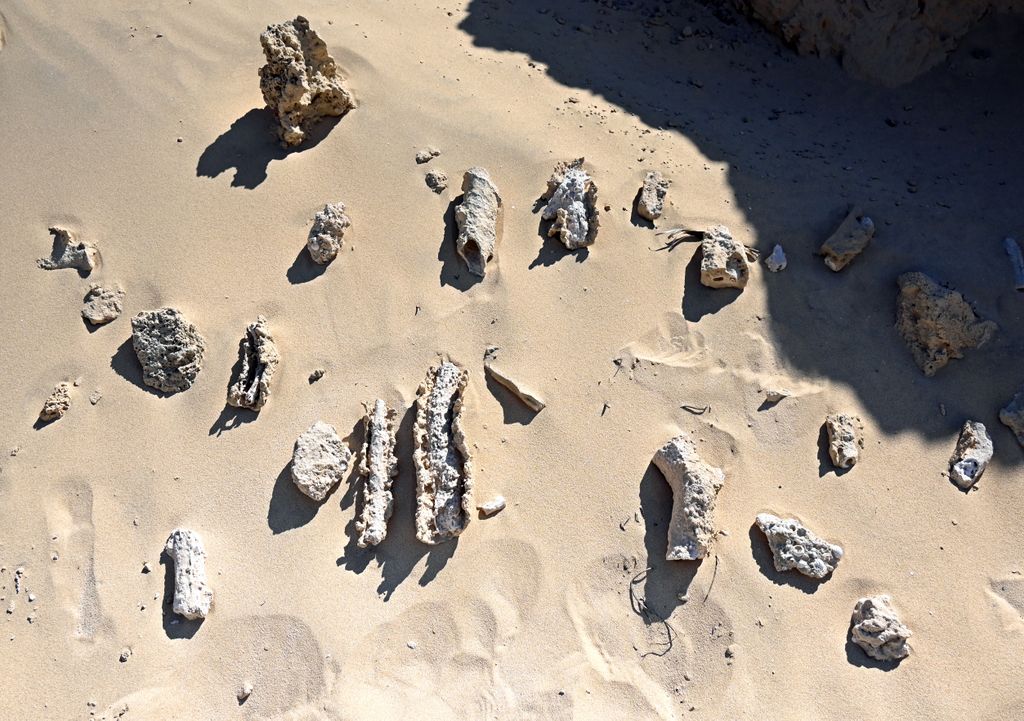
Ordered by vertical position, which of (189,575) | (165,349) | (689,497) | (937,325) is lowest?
(189,575)

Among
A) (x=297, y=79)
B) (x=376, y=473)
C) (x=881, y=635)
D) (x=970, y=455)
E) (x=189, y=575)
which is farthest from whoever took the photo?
(x=297, y=79)

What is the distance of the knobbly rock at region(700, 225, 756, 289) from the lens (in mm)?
3746

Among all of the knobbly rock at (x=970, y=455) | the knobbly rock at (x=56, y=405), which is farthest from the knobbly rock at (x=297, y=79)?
the knobbly rock at (x=970, y=455)

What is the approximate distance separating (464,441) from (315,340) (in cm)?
95

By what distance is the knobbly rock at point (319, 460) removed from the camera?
3.32 meters

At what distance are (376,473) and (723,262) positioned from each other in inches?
74.2

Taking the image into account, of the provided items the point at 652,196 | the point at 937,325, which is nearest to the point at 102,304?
the point at 652,196

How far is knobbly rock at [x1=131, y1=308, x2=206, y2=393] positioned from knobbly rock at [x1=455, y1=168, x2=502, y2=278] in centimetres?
137

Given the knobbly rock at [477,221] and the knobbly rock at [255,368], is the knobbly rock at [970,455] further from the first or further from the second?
the knobbly rock at [255,368]

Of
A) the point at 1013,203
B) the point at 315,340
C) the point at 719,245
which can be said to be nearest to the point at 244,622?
the point at 315,340

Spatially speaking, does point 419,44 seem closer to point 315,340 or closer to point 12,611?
point 315,340

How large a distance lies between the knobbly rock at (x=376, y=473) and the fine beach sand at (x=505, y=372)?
0.08 meters

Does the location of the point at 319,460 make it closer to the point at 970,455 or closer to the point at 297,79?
the point at 297,79

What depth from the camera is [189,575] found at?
10.5 feet
